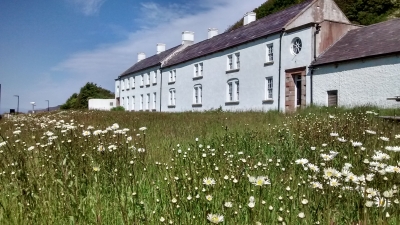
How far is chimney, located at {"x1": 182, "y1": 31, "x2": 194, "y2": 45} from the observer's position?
42.0 m

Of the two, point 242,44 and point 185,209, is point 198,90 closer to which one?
point 242,44

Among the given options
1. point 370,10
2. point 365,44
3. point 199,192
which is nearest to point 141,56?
point 370,10

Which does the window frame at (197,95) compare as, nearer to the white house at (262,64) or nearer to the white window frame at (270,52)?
the white house at (262,64)

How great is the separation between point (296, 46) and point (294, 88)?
9.26 feet

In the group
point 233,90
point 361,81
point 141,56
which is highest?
point 141,56

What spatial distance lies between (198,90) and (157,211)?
29627 millimetres

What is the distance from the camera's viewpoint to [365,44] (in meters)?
19.0

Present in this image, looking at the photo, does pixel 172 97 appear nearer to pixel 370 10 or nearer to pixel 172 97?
pixel 172 97

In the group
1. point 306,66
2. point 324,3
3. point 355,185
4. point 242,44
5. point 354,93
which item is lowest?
point 355,185

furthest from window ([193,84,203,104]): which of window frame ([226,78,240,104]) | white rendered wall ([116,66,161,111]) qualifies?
white rendered wall ([116,66,161,111])

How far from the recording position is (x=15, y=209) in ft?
10.6

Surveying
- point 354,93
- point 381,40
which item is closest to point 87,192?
point 354,93

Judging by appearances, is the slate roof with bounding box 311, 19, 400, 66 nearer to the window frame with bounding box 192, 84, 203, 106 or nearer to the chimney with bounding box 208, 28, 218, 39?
the window frame with bounding box 192, 84, 203, 106

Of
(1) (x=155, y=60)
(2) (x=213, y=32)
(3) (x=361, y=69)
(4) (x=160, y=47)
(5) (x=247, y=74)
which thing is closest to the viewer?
(3) (x=361, y=69)
